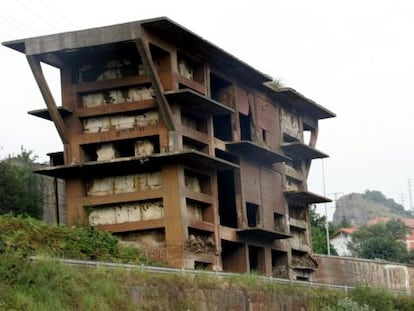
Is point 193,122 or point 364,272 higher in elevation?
point 193,122

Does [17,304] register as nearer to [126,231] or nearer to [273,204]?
[126,231]

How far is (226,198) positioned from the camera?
37.1m

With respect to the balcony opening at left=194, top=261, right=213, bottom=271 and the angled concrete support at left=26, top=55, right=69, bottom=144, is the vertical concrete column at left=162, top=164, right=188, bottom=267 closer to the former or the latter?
the balcony opening at left=194, top=261, right=213, bottom=271

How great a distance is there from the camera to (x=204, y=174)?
34.0 metres

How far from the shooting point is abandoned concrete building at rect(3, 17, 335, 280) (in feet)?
104

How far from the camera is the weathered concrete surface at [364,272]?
151ft

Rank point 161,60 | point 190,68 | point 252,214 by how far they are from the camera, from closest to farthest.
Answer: point 161,60 < point 190,68 < point 252,214

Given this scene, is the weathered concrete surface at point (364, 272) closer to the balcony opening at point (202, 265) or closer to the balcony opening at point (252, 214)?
the balcony opening at point (252, 214)

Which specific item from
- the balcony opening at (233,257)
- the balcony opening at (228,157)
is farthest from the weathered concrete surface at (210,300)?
the balcony opening at (228,157)

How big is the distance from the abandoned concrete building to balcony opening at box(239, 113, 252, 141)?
143 cm

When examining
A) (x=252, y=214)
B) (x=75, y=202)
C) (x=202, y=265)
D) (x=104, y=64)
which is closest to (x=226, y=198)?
(x=252, y=214)

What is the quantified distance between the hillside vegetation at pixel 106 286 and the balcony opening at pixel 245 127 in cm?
774

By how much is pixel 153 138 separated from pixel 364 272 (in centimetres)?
A: 1938

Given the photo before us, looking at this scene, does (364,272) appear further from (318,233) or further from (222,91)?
(318,233)
